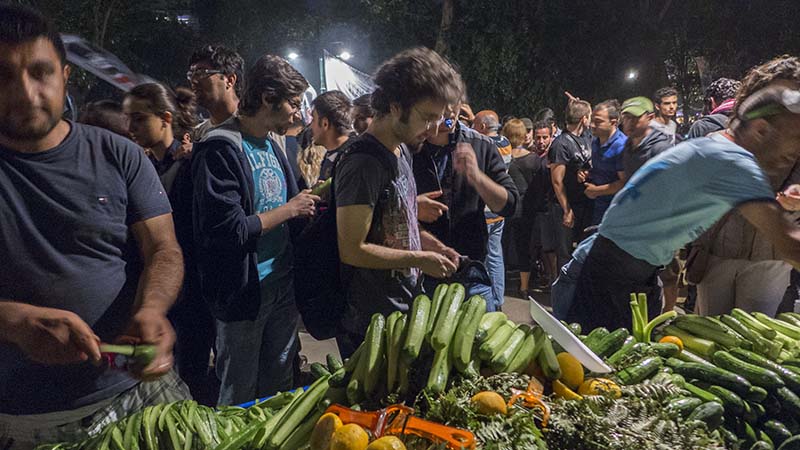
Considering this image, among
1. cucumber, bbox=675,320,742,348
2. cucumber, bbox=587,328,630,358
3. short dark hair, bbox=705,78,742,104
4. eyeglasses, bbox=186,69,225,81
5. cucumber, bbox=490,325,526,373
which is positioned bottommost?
cucumber, bbox=675,320,742,348

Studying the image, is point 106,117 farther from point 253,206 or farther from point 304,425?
point 304,425

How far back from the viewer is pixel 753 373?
94.4 inches

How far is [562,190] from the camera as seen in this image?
735cm

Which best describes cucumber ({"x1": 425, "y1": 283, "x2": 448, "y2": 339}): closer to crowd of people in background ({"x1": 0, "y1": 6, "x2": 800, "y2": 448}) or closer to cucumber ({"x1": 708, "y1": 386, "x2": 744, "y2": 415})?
crowd of people in background ({"x1": 0, "y1": 6, "x2": 800, "y2": 448})

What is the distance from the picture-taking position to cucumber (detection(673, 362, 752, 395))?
2.34 metres

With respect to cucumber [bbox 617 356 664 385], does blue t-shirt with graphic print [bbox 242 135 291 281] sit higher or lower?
higher

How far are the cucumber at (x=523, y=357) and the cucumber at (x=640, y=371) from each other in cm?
32

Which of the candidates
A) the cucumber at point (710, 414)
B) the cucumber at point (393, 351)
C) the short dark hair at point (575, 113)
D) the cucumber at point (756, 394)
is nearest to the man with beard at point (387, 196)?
the cucumber at point (393, 351)

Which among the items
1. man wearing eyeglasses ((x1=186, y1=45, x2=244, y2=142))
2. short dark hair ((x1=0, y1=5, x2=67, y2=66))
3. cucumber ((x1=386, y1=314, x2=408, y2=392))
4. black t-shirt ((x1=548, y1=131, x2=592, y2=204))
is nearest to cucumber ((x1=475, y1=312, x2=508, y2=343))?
cucumber ((x1=386, y1=314, x2=408, y2=392))

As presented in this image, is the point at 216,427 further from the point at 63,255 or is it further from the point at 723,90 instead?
the point at 723,90

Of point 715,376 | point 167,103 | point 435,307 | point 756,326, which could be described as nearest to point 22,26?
point 435,307

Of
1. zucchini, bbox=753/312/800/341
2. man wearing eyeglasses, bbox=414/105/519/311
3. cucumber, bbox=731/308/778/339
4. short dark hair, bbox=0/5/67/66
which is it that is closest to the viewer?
short dark hair, bbox=0/5/67/66

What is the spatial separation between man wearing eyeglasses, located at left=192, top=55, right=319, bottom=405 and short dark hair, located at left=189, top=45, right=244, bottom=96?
2.19 feet

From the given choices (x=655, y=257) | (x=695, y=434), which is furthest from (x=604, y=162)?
(x=695, y=434)
